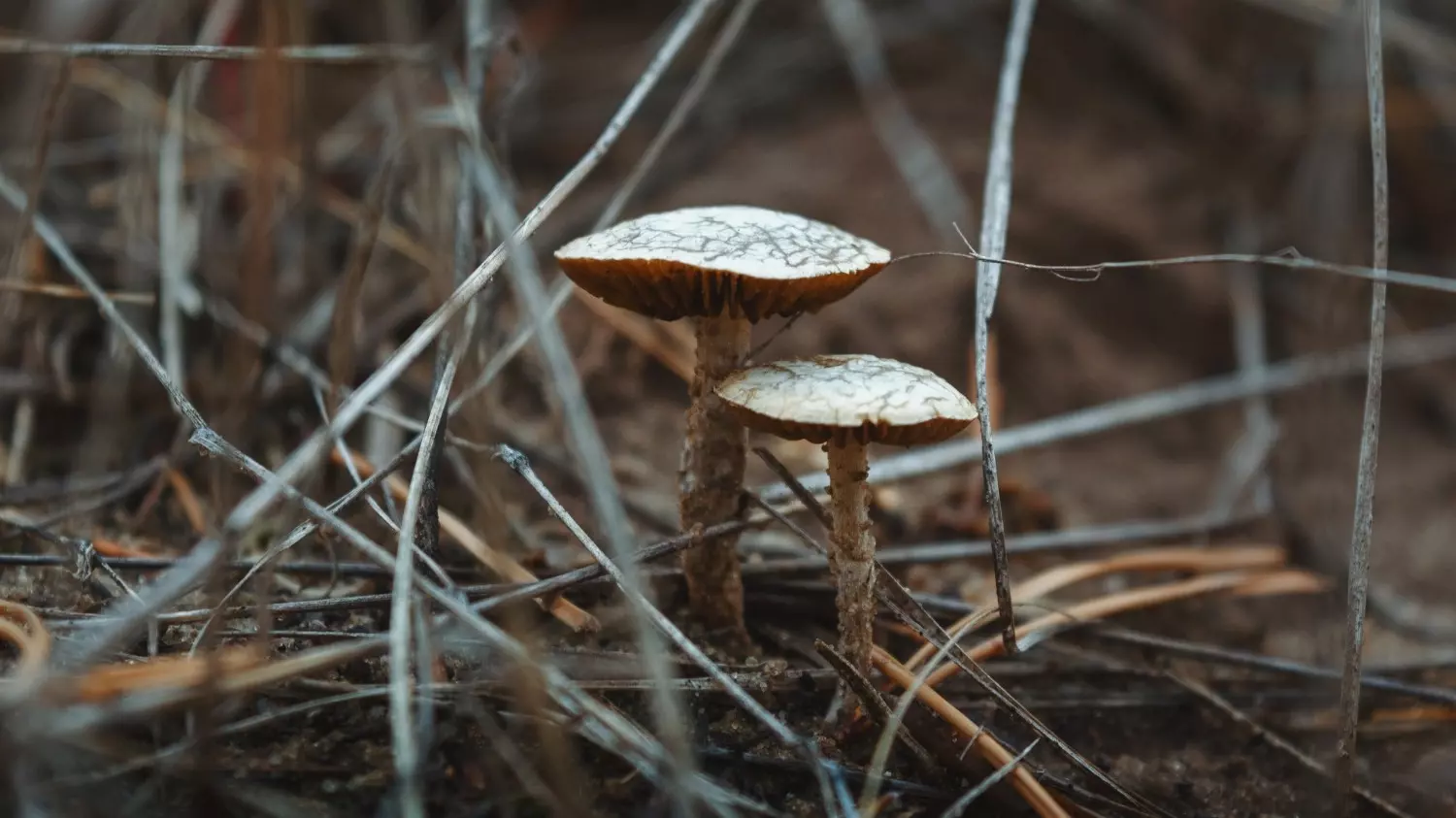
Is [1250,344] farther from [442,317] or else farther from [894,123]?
[442,317]

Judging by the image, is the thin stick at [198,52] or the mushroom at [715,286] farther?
the thin stick at [198,52]

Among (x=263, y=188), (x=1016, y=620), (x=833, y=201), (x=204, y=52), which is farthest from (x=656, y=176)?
(x=263, y=188)

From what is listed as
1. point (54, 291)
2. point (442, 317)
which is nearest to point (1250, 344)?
point (442, 317)

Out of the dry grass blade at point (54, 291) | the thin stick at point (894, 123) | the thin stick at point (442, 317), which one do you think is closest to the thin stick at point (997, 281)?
the thin stick at point (442, 317)

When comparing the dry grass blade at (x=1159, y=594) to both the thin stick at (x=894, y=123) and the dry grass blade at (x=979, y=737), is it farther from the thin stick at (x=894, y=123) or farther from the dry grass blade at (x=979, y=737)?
the thin stick at (x=894, y=123)

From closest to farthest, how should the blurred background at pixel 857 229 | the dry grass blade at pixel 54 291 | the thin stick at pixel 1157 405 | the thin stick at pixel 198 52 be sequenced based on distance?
the thin stick at pixel 198 52
the dry grass blade at pixel 54 291
the blurred background at pixel 857 229
the thin stick at pixel 1157 405

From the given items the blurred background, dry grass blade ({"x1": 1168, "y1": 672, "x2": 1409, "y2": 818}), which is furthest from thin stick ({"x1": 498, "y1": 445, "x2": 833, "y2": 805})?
dry grass blade ({"x1": 1168, "y1": 672, "x2": 1409, "y2": 818})
